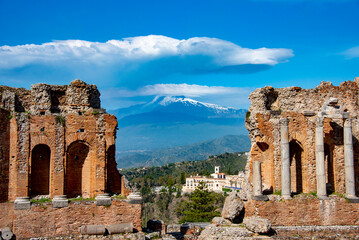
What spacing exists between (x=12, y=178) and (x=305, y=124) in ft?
62.2

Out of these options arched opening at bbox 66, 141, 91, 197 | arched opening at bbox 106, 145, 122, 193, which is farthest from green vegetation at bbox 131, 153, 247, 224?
arched opening at bbox 66, 141, 91, 197

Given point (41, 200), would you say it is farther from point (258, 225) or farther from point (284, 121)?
point (284, 121)

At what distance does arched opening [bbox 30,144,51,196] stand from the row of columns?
1330 centimetres

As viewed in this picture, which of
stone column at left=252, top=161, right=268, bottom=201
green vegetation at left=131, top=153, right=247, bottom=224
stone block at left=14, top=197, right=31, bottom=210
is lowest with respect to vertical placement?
green vegetation at left=131, top=153, right=247, bottom=224

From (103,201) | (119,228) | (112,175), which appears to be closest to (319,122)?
(112,175)

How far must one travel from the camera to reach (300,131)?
92.4 ft

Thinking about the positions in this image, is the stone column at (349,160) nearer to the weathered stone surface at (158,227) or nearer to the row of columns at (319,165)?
the row of columns at (319,165)

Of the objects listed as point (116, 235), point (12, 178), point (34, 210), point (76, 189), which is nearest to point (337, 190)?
point (116, 235)

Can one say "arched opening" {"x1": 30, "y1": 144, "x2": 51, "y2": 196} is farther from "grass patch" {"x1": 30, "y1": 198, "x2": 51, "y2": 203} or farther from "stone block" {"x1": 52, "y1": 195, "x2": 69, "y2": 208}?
"stone block" {"x1": 52, "y1": 195, "x2": 69, "y2": 208}

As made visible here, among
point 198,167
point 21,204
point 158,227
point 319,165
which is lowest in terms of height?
point 158,227

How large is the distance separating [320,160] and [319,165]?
32 centimetres

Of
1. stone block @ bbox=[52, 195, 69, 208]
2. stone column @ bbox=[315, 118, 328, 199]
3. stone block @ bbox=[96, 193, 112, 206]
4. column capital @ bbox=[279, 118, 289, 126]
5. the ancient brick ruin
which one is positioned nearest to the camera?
stone block @ bbox=[52, 195, 69, 208]

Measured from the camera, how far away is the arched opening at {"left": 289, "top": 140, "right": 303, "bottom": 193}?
28641 mm

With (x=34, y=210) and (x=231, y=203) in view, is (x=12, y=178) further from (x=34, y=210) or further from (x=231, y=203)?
(x=231, y=203)
